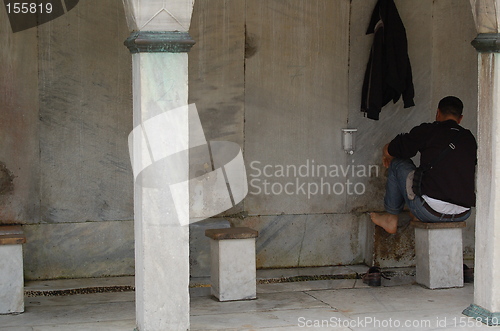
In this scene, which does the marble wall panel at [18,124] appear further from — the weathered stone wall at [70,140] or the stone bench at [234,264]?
the stone bench at [234,264]

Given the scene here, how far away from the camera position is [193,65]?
7.16m

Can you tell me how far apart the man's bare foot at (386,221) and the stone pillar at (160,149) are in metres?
2.72

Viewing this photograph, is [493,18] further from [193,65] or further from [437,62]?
[193,65]

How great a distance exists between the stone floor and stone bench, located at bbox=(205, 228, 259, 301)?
123 millimetres

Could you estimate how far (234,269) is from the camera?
6.57 meters

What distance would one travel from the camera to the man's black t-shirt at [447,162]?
22.3ft

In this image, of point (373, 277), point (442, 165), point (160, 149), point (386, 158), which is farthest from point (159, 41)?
point (373, 277)

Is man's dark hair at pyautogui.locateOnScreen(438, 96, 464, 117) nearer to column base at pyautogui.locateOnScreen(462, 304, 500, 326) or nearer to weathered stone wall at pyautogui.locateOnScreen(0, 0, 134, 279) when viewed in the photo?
column base at pyautogui.locateOnScreen(462, 304, 500, 326)

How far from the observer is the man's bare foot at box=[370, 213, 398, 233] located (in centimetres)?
730

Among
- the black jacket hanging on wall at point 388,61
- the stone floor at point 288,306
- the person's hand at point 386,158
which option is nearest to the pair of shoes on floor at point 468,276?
the stone floor at point 288,306

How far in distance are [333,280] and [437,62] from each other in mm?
2442

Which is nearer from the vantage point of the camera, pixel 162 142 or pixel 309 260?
pixel 162 142

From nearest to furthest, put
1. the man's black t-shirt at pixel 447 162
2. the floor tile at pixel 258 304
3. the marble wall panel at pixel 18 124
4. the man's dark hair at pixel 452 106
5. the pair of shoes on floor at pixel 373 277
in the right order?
the floor tile at pixel 258 304 → the marble wall panel at pixel 18 124 → the man's black t-shirt at pixel 447 162 → the man's dark hair at pixel 452 106 → the pair of shoes on floor at pixel 373 277

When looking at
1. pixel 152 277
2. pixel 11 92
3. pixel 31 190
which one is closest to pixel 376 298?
pixel 152 277
